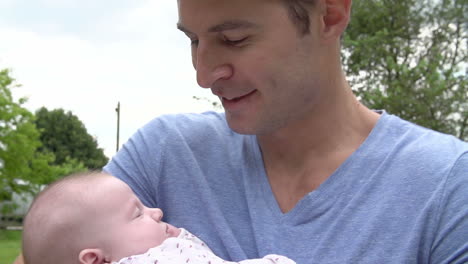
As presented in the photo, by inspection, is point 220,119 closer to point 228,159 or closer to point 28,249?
point 228,159

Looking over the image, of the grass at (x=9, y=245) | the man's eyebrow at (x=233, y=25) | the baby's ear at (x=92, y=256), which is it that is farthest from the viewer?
the grass at (x=9, y=245)

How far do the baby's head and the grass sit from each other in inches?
753

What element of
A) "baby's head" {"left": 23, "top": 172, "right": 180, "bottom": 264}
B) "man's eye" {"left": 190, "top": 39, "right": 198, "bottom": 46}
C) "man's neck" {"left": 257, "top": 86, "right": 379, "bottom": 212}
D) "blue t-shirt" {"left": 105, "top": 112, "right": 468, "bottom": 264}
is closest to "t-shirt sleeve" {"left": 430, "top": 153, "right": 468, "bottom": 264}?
"blue t-shirt" {"left": 105, "top": 112, "right": 468, "bottom": 264}

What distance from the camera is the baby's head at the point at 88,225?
1824 mm

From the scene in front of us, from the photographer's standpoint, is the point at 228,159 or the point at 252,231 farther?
the point at 228,159

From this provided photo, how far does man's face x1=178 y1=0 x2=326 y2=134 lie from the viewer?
1887 mm

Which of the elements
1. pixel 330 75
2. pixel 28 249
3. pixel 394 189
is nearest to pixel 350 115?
pixel 330 75

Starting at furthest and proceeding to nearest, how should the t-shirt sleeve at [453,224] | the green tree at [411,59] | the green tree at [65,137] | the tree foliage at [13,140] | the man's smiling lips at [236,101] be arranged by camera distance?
the green tree at [65,137] < the tree foliage at [13,140] < the green tree at [411,59] < the man's smiling lips at [236,101] < the t-shirt sleeve at [453,224]

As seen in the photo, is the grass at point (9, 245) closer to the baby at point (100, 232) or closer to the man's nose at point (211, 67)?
the baby at point (100, 232)

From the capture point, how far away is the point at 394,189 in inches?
72.1

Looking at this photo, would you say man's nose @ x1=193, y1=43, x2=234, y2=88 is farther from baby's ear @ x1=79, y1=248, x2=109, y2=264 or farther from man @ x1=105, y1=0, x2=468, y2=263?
baby's ear @ x1=79, y1=248, x2=109, y2=264

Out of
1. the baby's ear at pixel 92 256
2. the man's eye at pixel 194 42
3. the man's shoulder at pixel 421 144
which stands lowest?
the baby's ear at pixel 92 256

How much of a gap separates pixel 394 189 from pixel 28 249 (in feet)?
3.73

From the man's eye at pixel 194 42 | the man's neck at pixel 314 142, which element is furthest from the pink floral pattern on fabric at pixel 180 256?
the man's eye at pixel 194 42
